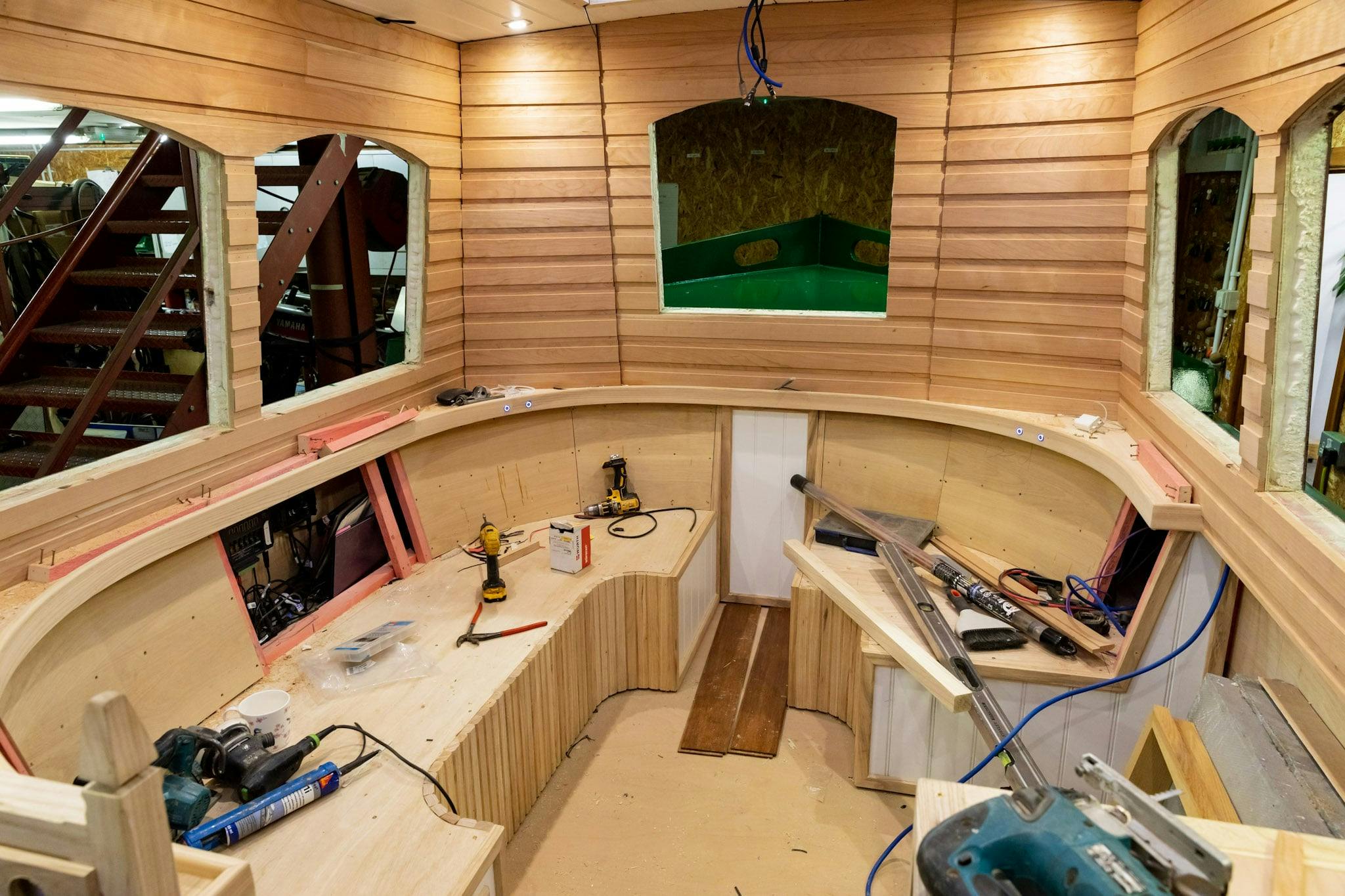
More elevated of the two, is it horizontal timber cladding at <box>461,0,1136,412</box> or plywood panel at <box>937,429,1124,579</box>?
horizontal timber cladding at <box>461,0,1136,412</box>

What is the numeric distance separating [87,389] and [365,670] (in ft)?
5.36

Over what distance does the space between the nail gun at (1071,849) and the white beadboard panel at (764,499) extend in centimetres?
334

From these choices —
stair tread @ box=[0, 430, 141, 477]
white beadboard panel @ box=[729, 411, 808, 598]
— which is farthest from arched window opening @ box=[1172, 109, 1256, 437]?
stair tread @ box=[0, 430, 141, 477]

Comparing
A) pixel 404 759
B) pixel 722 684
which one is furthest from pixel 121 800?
pixel 722 684

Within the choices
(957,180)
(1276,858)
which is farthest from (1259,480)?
(957,180)

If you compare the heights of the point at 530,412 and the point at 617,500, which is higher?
the point at 530,412

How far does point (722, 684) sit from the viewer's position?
4.20m

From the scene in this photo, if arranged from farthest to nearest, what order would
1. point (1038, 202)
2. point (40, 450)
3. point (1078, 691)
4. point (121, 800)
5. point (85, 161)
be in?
point (85, 161)
point (40, 450)
point (1038, 202)
point (1078, 691)
point (121, 800)

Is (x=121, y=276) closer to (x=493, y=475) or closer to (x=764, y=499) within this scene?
(x=493, y=475)

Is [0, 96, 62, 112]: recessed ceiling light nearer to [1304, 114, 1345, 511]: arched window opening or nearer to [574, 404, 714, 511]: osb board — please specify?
[574, 404, 714, 511]: osb board

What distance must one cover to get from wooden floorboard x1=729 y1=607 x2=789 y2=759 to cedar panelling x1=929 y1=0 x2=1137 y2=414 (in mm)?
1516

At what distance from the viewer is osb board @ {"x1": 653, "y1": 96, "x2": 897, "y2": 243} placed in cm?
603

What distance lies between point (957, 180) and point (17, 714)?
375 cm

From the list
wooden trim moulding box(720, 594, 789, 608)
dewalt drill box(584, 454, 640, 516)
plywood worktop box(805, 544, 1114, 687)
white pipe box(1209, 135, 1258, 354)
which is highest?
white pipe box(1209, 135, 1258, 354)
